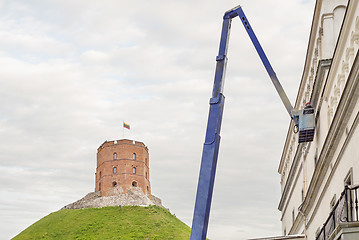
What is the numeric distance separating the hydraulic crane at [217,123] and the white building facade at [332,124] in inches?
27.8

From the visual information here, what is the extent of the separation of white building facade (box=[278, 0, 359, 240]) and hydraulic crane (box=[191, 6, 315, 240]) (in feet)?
2.32

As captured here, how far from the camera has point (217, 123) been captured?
22.8 m

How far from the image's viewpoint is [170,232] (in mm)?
124688

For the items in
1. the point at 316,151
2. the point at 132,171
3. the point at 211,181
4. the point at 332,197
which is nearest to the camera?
the point at 211,181

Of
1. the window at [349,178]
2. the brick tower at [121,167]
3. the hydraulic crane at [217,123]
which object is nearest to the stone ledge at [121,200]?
the brick tower at [121,167]

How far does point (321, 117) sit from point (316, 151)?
2.32m

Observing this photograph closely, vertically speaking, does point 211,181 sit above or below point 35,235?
below

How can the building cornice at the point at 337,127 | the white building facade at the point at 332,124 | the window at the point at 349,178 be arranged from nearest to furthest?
the white building facade at the point at 332,124
the building cornice at the point at 337,127
the window at the point at 349,178

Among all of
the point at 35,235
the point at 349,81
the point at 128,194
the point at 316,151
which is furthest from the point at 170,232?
the point at 349,81

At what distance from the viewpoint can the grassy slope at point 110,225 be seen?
12525 centimetres

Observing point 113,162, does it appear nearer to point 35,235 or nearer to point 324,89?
point 35,235

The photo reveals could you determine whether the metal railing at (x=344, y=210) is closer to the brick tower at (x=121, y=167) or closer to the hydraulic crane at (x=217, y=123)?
the hydraulic crane at (x=217, y=123)

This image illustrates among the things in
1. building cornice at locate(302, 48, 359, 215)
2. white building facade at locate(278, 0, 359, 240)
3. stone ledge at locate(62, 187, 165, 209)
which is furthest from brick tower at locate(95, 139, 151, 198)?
building cornice at locate(302, 48, 359, 215)

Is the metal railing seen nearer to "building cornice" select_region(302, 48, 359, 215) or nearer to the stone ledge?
"building cornice" select_region(302, 48, 359, 215)
